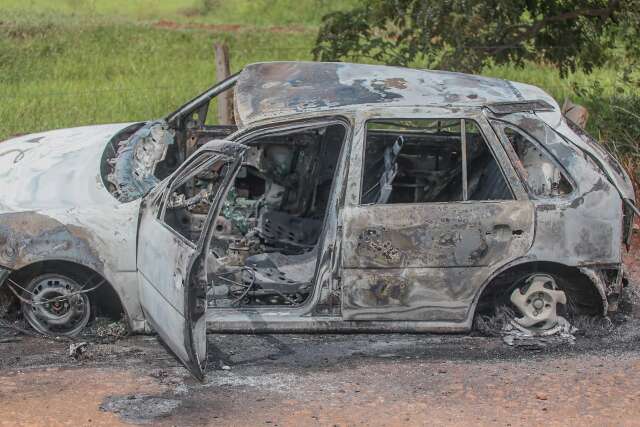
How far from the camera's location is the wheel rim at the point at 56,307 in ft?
20.9

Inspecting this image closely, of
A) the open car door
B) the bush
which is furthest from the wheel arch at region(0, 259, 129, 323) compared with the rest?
the bush

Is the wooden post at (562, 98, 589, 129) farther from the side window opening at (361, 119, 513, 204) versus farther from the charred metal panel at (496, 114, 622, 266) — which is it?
the charred metal panel at (496, 114, 622, 266)

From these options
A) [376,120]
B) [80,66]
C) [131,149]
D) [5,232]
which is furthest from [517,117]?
[80,66]

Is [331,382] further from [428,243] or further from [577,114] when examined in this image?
[577,114]

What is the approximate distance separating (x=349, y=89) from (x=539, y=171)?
1.35 m

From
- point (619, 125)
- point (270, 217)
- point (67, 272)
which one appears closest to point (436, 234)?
point (270, 217)

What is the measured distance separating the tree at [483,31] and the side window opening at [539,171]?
4.05m

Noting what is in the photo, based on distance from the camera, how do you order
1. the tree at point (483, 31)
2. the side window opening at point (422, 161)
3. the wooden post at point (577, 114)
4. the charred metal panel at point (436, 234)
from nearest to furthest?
1. the charred metal panel at point (436, 234)
2. the side window opening at point (422, 161)
3. the wooden post at point (577, 114)
4. the tree at point (483, 31)

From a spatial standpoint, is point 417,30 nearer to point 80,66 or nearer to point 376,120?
point 376,120

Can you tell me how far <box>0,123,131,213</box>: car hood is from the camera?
642cm

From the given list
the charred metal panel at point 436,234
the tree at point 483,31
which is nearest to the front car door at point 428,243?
the charred metal panel at point 436,234

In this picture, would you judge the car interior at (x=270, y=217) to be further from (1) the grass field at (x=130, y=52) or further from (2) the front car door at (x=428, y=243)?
(1) the grass field at (x=130, y=52)

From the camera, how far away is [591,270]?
21.4 feet

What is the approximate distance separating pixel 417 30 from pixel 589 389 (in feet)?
21.8
